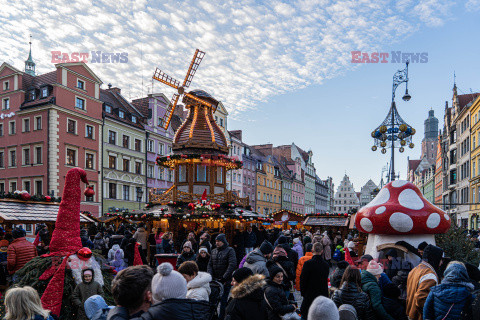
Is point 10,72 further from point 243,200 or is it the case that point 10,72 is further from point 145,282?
point 145,282

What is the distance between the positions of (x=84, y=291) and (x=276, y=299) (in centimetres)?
302

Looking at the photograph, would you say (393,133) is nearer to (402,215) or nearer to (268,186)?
(402,215)

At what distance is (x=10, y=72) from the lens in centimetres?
3234

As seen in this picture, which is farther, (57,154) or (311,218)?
(57,154)

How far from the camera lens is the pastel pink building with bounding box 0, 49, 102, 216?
30.1 metres

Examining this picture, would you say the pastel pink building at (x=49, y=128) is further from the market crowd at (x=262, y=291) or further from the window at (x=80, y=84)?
the market crowd at (x=262, y=291)

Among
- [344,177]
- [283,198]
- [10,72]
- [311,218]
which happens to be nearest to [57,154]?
[10,72]

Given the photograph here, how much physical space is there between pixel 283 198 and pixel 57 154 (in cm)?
4382

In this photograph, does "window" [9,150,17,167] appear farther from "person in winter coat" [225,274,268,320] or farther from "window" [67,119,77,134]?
"person in winter coat" [225,274,268,320]

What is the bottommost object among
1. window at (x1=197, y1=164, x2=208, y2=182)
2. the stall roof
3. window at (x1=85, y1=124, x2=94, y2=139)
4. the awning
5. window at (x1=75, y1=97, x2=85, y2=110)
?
the awning

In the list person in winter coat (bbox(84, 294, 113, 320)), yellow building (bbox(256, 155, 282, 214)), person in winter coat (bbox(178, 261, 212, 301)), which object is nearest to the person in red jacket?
person in winter coat (bbox(84, 294, 113, 320))

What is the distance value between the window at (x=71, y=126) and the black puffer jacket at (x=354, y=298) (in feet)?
100

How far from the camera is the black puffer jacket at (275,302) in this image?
464 centimetres

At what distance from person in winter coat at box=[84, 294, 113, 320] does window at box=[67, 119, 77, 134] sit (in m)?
29.7
